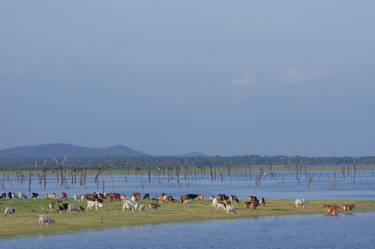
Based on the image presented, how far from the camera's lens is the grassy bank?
33.5 metres

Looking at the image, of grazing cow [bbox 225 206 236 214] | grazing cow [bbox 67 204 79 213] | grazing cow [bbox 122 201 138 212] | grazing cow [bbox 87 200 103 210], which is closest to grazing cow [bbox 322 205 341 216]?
grazing cow [bbox 225 206 236 214]

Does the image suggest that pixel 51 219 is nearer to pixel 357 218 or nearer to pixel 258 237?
pixel 258 237

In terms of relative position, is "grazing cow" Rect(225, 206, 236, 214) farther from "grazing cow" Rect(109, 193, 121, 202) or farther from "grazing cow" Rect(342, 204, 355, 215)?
"grazing cow" Rect(109, 193, 121, 202)

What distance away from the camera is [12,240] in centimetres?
2936

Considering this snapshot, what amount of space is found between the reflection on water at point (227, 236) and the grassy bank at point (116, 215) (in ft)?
5.43

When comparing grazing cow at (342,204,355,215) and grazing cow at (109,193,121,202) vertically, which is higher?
grazing cow at (109,193,121,202)

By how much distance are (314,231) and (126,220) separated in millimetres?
11142

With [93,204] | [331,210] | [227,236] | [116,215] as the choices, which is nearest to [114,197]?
[93,204]

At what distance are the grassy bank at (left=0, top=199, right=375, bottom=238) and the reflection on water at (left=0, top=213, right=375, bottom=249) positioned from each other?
5.43ft

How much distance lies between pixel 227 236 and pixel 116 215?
31.6 feet

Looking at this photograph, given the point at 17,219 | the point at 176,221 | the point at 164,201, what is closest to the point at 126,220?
the point at 176,221

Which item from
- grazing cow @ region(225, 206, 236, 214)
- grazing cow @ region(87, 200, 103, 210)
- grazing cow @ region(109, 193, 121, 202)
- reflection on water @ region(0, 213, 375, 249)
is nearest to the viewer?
reflection on water @ region(0, 213, 375, 249)

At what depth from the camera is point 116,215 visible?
3922 centimetres

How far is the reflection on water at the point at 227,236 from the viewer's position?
29172mm
